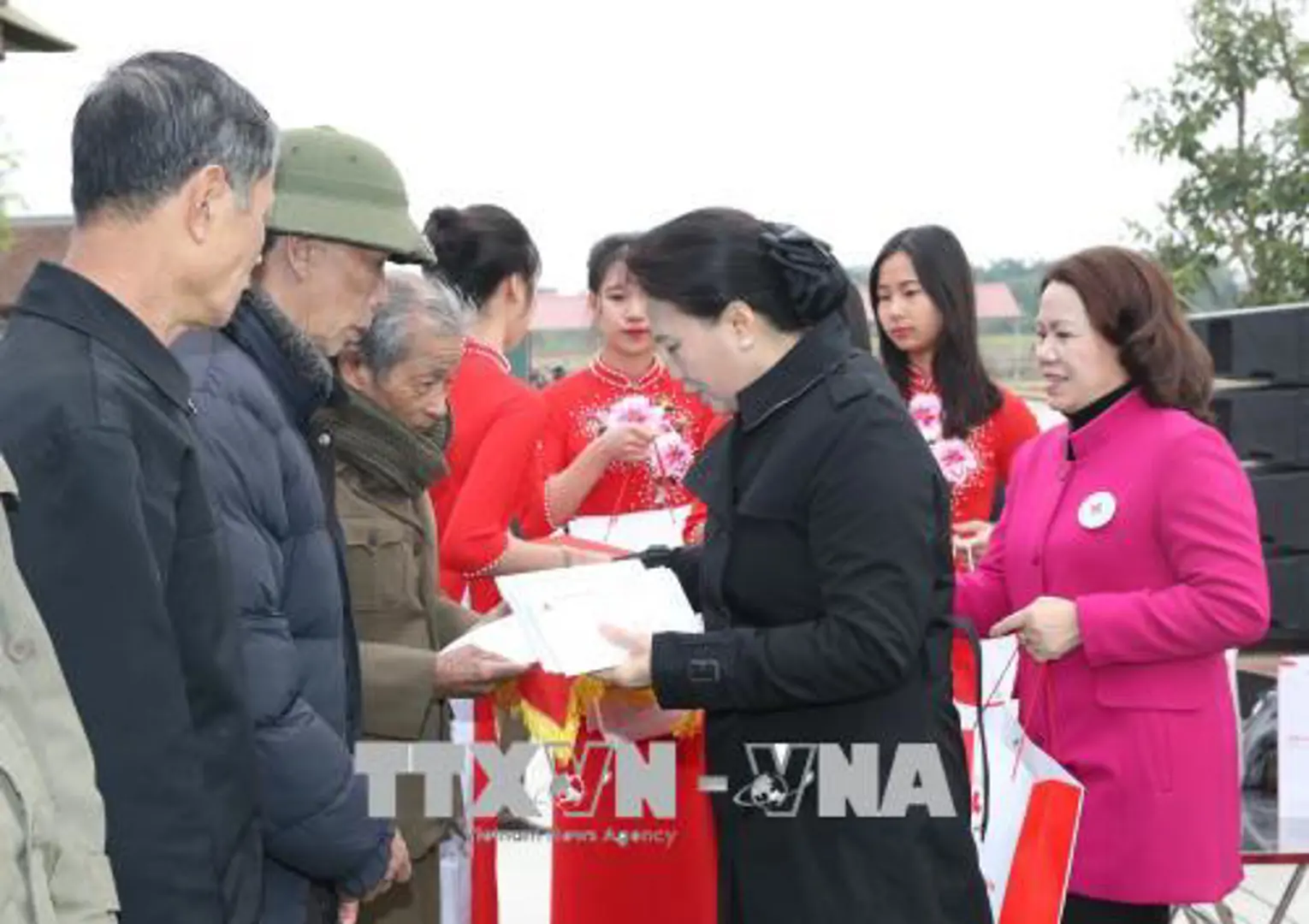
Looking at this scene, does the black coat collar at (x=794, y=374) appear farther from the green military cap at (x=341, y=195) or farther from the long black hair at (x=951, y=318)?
the long black hair at (x=951, y=318)

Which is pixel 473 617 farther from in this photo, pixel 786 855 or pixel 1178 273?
pixel 1178 273

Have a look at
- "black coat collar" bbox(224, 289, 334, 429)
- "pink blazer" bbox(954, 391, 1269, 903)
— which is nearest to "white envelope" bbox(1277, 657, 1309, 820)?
"pink blazer" bbox(954, 391, 1269, 903)

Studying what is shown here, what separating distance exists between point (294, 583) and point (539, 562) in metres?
1.68

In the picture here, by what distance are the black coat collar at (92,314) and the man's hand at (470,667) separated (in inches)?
51.5

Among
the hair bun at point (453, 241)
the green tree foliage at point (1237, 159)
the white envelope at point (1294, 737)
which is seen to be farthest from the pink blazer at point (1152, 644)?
the green tree foliage at point (1237, 159)

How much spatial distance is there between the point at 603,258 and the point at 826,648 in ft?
8.77

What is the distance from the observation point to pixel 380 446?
301cm

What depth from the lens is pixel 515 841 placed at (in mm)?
6512

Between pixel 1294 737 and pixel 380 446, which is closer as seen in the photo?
pixel 380 446

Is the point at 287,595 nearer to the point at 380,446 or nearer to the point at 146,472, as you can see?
the point at 146,472

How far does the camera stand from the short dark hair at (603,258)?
15.7ft

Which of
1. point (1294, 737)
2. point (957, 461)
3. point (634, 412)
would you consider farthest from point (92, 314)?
point (957, 461)

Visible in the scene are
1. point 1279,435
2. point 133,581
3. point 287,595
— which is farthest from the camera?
point 1279,435

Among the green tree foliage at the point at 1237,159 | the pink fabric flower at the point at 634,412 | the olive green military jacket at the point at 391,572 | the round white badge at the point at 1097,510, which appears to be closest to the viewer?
the olive green military jacket at the point at 391,572
